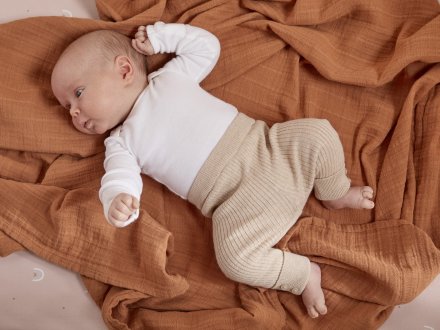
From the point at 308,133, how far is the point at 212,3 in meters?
0.45

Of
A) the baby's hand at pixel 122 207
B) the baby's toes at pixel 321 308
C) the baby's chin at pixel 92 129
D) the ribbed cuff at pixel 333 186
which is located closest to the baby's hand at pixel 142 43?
the baby's chin at pixel 92 129

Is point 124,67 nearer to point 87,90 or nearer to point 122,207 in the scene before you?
point 87,90

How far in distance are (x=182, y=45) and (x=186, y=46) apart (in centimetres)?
1

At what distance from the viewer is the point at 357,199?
1.42 m

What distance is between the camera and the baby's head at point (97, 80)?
1.38 m

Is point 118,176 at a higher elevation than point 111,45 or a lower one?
lower

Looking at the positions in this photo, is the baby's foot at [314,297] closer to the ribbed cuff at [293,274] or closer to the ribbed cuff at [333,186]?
the ribbed cuff at [293,274]

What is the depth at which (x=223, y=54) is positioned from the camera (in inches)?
61.2

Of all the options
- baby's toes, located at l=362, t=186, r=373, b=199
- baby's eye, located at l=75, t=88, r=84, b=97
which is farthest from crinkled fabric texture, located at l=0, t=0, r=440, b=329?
baby's eye, located at l=75, t=88, r=84, b=97

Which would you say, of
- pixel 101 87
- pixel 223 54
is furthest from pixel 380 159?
pixel 101 87

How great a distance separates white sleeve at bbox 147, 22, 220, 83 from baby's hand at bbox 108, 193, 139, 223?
36cm

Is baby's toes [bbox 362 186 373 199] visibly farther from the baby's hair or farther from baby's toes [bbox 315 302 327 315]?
the baby's hair

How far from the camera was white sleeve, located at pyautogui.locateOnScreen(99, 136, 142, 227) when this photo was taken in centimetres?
129

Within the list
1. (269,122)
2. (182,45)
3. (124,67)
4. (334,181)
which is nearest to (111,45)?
(124,67)
